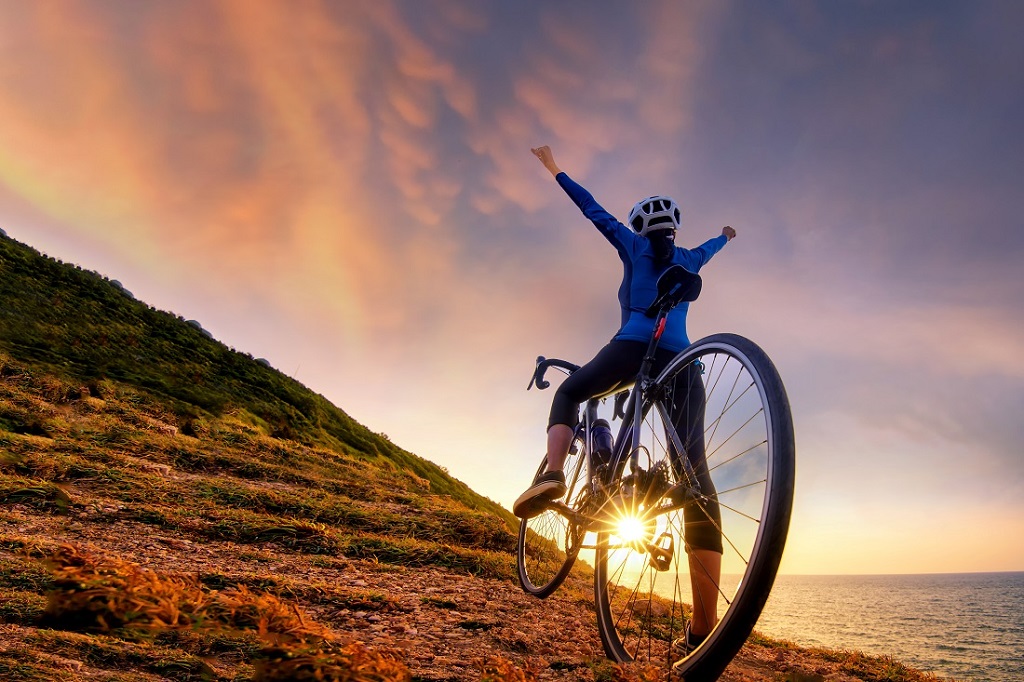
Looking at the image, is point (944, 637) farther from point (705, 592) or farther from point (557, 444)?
point (705, 592)

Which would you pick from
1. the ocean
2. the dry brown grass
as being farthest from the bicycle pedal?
the ocean

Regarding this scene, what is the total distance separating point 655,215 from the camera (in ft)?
14.6

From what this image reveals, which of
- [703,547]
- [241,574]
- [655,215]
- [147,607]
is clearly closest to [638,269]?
[655,215]

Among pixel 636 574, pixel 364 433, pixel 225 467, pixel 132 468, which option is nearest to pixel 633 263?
pixel 636 574

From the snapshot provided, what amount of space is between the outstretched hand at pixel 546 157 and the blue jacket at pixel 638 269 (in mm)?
372

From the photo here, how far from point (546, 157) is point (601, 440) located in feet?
9.74

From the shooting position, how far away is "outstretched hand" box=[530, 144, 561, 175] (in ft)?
17.9

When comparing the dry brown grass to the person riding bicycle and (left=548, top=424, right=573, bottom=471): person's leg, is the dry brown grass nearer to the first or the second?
the person riding bicycle

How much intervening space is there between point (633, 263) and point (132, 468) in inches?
369

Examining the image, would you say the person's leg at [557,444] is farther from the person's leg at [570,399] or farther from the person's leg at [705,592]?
the person's leg at [705,592]

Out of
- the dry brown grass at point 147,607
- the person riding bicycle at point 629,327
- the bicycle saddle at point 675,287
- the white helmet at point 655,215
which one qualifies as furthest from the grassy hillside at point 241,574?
A: the white helmet at point 655,215

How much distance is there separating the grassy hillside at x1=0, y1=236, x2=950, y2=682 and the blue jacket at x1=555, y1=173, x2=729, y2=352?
2.43 meters

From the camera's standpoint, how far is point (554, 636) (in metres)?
4.52

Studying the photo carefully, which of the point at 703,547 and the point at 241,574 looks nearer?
the point at 703,547
